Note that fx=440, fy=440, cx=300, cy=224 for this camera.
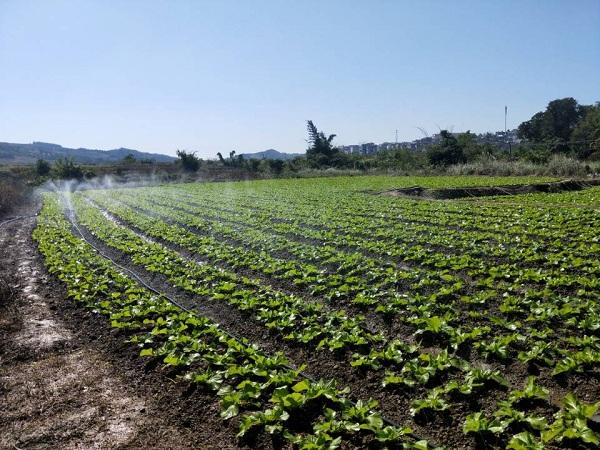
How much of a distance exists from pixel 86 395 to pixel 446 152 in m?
51.0

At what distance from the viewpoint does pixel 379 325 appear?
711cm

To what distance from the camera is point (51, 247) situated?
49.3 feet

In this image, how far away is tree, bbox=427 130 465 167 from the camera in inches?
2000

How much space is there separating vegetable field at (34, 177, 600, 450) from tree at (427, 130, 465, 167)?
37.3 m

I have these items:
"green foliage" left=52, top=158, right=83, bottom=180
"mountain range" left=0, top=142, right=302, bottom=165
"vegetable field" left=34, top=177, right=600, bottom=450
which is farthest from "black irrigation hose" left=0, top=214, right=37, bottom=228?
"mountain range" left=0, top=142, right=302, bottom=165

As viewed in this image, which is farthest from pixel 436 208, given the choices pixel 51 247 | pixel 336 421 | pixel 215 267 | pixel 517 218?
pixel 336 421

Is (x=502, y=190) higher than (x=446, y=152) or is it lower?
lower

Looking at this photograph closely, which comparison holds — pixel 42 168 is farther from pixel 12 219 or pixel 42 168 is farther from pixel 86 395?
pixel 86 395

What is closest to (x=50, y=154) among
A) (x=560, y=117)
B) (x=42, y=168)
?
(x=42, y=168)

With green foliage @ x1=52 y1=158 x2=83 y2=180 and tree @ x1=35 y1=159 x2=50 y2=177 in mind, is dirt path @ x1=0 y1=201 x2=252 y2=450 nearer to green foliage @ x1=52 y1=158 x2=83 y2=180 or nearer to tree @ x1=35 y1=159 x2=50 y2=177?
green foliage @ x1=52 y1=158 x2=83 y2=180

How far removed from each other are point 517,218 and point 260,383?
43.4 feet

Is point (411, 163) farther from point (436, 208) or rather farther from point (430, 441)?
point (430, 441)

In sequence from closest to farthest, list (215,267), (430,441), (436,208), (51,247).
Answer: (430,441) → (215,267) → (51,247) → (436,208)

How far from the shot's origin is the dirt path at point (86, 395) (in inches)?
179
